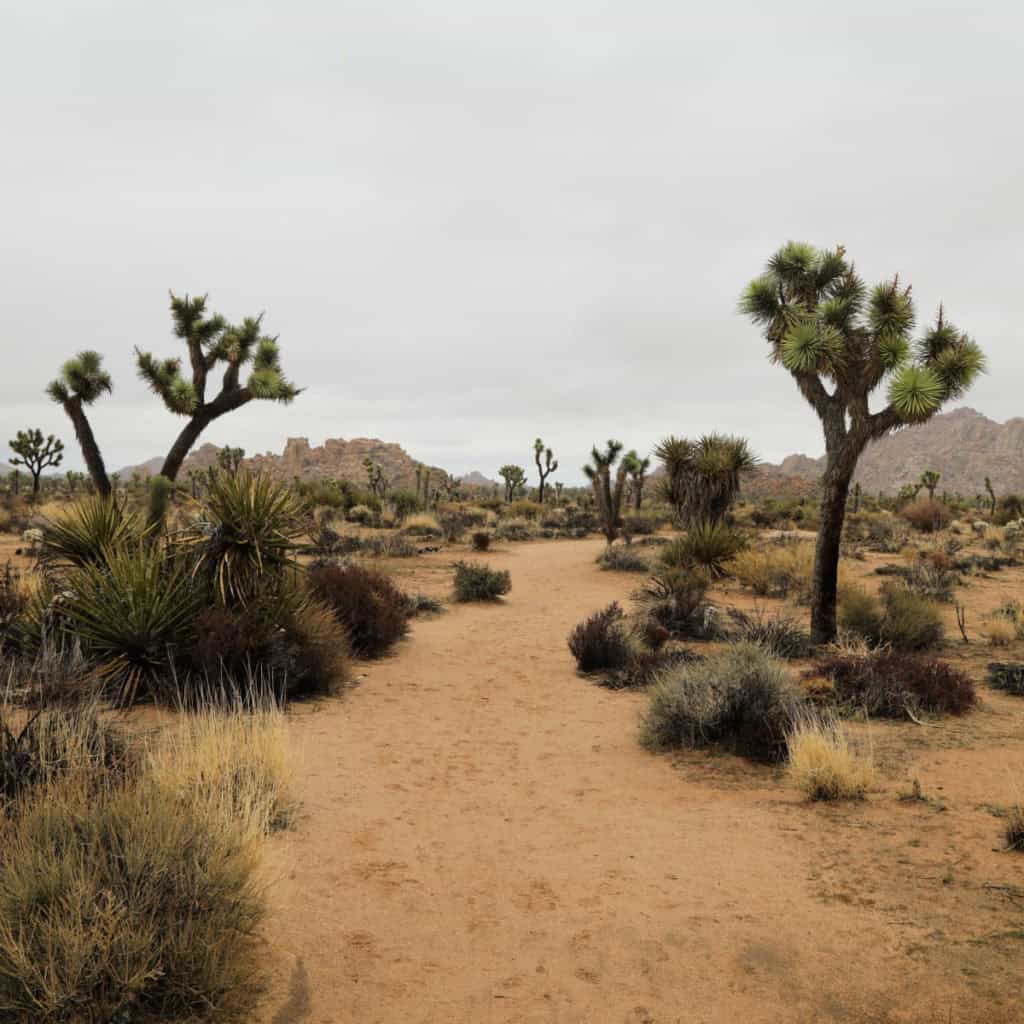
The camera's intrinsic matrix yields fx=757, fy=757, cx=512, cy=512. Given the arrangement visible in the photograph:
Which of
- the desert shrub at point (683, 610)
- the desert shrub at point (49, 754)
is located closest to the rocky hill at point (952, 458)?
the desert shrub at point (683, 610)

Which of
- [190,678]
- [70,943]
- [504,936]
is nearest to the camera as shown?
[70,943]

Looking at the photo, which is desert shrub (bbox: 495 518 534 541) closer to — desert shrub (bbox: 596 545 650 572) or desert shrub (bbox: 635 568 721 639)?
desert shrub (bbox: 596 545 650 572)

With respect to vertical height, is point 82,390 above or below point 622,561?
above

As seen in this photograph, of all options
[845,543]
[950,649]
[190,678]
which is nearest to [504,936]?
[190,678]

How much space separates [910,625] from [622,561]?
32.1 feet

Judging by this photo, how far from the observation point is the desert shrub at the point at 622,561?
21219mm

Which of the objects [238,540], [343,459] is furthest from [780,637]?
[343,459]

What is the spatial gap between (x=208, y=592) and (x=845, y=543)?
2385cm

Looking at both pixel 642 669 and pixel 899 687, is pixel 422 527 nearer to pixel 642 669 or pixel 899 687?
pixel 642 669

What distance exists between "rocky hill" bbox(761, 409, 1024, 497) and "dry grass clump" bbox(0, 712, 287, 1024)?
4347 inches

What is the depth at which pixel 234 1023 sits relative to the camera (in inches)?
124

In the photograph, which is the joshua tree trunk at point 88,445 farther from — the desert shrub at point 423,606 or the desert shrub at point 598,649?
the desert shrub at point 598,649

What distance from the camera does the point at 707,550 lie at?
774 inches

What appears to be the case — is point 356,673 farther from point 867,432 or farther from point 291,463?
point 291,463
